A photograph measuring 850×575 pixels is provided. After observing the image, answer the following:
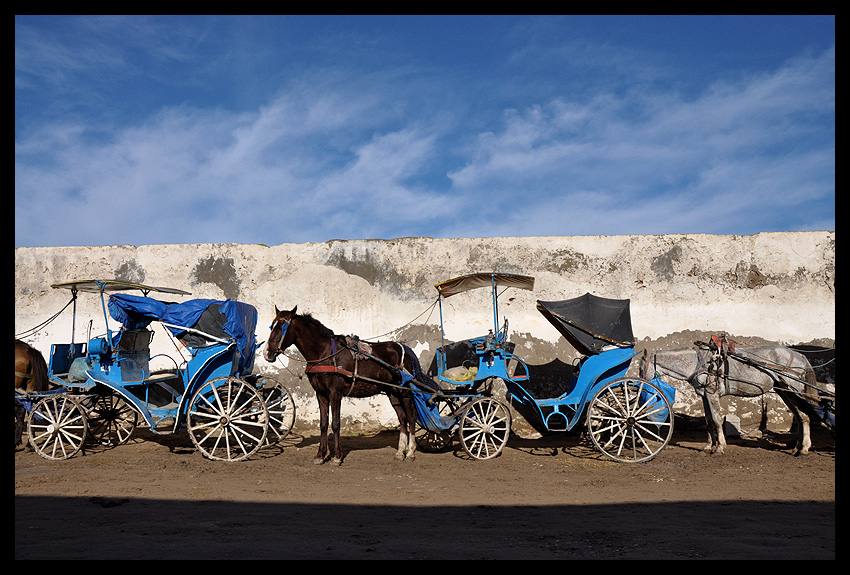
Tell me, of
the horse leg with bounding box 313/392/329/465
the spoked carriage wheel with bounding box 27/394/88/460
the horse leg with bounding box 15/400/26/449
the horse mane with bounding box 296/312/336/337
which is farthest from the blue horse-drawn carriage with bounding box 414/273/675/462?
the horse leg with bounding box 15/400/26/449

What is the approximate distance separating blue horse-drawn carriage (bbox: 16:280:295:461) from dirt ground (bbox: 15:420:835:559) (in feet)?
1.57

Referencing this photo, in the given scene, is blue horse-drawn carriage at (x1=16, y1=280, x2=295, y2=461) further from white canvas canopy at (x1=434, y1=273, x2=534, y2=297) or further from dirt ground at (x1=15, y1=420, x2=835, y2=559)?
white canvas canopy at (x1=434, y1=273, x2=534, y2=297)

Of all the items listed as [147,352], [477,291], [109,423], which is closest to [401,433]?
[477,291]

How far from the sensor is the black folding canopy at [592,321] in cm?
798

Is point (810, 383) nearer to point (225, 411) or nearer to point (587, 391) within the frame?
point (587, 391)

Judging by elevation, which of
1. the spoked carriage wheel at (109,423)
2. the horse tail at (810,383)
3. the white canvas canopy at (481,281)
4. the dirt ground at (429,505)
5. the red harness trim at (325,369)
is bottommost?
the dirt ground at (429,505)

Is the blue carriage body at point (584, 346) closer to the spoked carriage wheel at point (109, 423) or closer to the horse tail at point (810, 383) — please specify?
the horse tail at point (810, 383)

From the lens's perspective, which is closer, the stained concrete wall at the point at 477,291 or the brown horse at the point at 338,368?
the brown horse at the point at 338,368

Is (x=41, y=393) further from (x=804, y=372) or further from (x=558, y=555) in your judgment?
(x=804, y=372)

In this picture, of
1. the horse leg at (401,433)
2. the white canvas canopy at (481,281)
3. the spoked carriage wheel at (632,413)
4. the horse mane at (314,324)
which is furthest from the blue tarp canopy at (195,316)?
the spoked carriage wheel at (632,413)

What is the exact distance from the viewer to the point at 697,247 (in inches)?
426

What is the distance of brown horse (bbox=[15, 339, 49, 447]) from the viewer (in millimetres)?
8328

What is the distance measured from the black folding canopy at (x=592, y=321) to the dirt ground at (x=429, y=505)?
1.62 metres

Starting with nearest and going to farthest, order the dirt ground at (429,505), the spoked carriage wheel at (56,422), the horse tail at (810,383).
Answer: the dirt ground at (429,505)
the spoked carriage wheel at (56,422)
the horse tail at (810,383)
